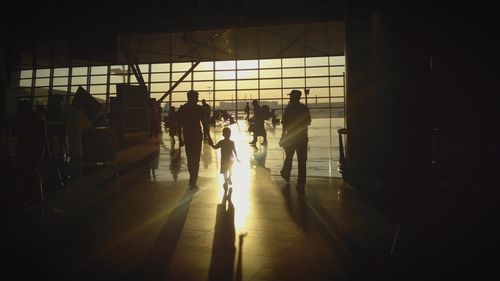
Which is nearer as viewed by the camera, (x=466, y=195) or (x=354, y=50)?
(x=466, y=195)

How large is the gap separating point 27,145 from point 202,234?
2454 millimetres

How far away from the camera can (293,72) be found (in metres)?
24.4

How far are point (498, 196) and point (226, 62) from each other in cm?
2186

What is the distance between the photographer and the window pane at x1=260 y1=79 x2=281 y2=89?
2439 centimetres

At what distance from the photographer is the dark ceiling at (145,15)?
42.4ft

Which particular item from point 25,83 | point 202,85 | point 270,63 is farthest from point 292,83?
point 25,83

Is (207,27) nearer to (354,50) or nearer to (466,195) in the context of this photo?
(354,50)

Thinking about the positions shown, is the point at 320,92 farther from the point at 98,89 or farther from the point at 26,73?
the point at 26,73

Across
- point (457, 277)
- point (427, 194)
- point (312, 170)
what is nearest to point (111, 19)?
point (312, 170)

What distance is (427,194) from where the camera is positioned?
429 centimetres

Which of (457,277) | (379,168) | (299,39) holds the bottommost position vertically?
(457,277)

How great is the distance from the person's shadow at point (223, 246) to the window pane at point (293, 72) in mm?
21026

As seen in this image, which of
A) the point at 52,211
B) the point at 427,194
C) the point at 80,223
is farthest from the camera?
the point at 427,194

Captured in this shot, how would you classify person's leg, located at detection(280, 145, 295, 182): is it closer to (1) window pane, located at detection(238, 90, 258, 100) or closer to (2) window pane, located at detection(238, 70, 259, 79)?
(1) window pane, located at detection(238, 90, 258, 100)
